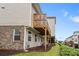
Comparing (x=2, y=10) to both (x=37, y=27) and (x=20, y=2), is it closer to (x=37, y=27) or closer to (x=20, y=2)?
(x=20, y=2)

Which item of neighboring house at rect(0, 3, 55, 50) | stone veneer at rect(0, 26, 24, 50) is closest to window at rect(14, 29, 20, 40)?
neighboring house at rect(0, 3, 55, 50)

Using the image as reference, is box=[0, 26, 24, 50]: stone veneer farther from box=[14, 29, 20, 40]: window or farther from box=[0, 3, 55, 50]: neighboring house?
box=[14, 29, 20, 40]: window

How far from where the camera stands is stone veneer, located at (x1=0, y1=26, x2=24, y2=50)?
49.0ft

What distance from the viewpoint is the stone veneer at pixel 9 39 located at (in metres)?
14.9

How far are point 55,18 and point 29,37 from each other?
604 inches

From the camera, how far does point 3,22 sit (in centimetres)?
1645

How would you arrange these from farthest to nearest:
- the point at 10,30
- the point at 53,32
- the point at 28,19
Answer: the point at 53,32
the point at 28,19
the point at 10,30

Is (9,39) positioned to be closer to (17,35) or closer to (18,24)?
(17,35)

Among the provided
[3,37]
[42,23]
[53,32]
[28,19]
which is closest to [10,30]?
[3,37]

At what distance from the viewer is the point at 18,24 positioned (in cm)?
1630

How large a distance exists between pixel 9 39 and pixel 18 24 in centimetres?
152

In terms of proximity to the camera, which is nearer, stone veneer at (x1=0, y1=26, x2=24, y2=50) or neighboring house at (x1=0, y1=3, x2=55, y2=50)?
stone veneer at (x1=0, y1=26, x2=24, y2=50)

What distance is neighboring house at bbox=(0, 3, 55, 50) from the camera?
49.6 ft

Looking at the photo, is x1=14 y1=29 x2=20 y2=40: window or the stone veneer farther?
x1=14 y1=29 x2=20 y2=40: window
